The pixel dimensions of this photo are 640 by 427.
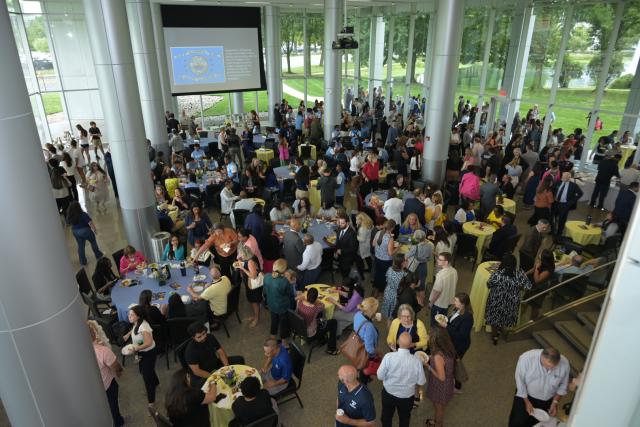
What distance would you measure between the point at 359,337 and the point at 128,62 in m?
5.97

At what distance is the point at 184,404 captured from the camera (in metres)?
3.81

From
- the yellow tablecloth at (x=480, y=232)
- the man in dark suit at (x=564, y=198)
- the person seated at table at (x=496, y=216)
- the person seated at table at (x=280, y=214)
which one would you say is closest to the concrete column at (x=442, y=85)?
the man in dark suit at (x=564, y=198)

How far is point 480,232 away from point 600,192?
5222mm

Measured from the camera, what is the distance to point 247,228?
292 inches

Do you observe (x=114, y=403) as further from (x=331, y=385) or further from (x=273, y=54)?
(x=273, y=54)

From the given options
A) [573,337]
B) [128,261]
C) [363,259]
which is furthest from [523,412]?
[128,261]

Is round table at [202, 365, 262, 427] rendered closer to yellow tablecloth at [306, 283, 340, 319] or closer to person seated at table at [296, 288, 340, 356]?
person seated at table at [296, 288, 340, 356]

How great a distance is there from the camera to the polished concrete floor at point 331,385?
5.15 meters

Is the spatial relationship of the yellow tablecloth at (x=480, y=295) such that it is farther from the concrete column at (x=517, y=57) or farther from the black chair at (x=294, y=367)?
the concrete column at (x=517, y=57)

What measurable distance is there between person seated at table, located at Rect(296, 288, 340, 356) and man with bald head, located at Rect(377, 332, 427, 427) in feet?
4.92

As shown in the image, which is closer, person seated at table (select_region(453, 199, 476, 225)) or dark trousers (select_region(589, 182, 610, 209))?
person seated at table (select_region(453, 199, 476, 225))

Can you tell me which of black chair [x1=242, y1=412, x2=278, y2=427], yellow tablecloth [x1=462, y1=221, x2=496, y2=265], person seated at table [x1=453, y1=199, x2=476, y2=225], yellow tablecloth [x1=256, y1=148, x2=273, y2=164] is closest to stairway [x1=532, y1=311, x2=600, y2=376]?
yellow tablecloth [x1=462, y1=221, x2=496, y2=265]

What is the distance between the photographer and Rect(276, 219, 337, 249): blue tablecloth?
7697 mm

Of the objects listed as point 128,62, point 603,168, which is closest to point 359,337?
point 128,62
